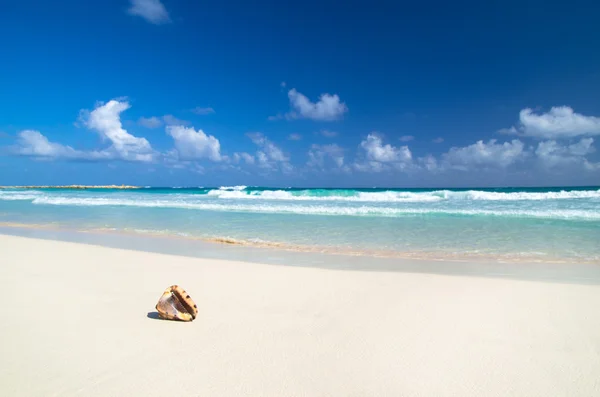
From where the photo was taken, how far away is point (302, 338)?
3004 mm

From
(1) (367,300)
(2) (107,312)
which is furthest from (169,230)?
(1) (367,300)

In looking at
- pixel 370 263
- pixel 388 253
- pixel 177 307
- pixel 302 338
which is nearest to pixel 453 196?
pixel 388 253

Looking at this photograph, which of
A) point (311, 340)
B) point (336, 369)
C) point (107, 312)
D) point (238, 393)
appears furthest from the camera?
point (107, 312)

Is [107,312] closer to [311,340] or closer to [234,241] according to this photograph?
[311,340]

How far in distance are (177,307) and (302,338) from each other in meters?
1.30

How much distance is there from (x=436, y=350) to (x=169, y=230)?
1055cm

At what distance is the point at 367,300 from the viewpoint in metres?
4.06

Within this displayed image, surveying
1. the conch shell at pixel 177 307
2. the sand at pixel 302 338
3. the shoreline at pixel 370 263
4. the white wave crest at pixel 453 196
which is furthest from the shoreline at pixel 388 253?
the white wave crest at pixel 453 196

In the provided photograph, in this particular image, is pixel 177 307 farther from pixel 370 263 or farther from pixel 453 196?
pixel 453 196

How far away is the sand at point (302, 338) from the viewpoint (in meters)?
2.33

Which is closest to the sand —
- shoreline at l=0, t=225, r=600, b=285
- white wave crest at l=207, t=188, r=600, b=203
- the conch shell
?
the conch shell

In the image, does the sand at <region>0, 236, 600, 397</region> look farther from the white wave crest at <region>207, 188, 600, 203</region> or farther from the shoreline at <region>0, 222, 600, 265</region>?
the white wave crest at <region>207, 188, 600, 203</region>

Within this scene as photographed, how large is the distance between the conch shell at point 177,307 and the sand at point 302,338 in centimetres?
11

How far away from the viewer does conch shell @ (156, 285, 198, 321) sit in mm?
3367
